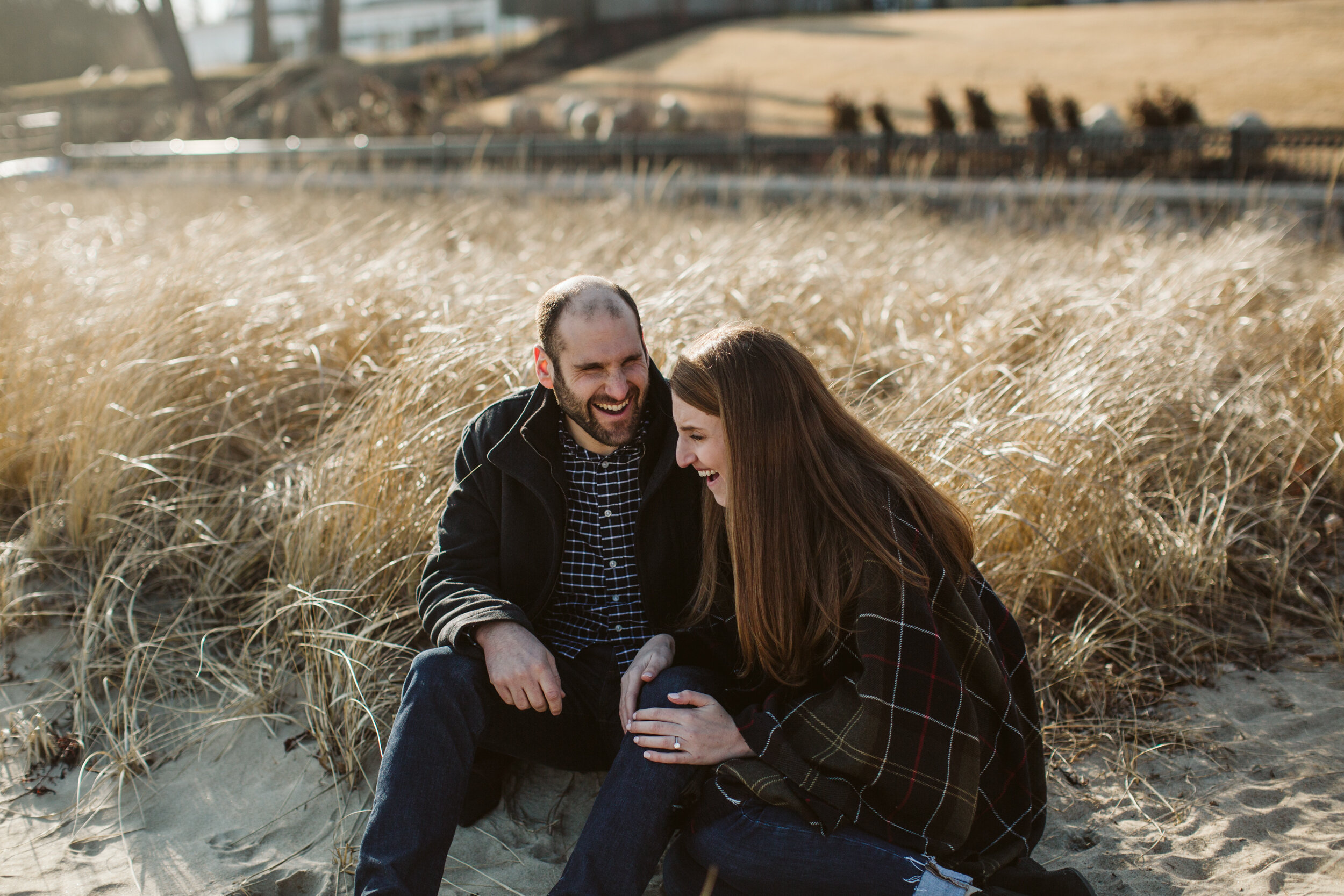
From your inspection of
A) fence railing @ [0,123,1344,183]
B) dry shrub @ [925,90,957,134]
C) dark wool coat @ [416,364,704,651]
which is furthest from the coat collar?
dry shrub @ [925,90,957,134]

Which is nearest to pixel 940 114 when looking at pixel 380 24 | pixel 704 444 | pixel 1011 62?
pixel 1011 62

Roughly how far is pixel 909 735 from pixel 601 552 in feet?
3.23

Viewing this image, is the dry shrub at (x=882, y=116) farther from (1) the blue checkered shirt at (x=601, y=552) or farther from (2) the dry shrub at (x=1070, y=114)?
(1) the blue checkered shirt at (x=601, y=552)

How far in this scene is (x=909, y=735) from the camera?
1982 millimetres

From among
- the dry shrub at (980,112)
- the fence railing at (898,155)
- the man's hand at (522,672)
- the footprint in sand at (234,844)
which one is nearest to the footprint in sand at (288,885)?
the footprint in sand at (234,844)

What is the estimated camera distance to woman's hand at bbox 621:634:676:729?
227 cm

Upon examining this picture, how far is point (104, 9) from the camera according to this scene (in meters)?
49.8

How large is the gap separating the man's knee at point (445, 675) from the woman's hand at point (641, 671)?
354 mm

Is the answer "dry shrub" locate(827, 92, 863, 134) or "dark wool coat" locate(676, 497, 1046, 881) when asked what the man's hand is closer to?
"dark wool coat" locate(676, 497, 1046, 881)

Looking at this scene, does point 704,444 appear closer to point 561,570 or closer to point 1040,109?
point 561,570

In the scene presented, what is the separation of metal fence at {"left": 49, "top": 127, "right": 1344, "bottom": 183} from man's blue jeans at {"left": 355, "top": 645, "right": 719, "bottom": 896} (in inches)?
310

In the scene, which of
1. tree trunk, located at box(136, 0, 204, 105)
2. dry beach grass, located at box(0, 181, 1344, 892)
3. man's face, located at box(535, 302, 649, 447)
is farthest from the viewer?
tree trunk, located at box(136, 0, 204, 105)

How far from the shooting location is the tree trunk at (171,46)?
84.0ft

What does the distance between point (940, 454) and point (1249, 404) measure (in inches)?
61.5
